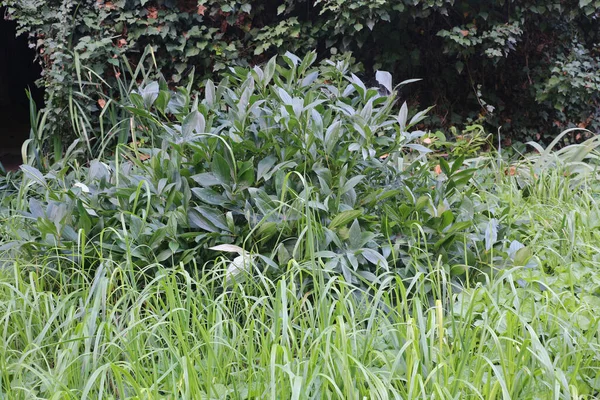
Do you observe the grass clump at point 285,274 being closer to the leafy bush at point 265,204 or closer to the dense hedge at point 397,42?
the leafy bush at point 265,204

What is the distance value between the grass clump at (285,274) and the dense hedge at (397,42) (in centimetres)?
181

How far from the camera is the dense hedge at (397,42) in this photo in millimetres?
4305

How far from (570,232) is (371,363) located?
1418mm

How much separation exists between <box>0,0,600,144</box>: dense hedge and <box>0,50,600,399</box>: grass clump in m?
1.81

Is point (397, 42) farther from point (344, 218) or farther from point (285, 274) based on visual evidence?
point (285, 274)

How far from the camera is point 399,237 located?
7.73 feet

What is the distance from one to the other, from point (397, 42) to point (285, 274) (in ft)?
11.2

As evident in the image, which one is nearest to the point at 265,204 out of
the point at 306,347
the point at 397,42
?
the point at 306,347

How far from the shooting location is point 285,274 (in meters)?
1.96

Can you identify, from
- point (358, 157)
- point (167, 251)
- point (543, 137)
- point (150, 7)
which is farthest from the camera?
point (543, 137)

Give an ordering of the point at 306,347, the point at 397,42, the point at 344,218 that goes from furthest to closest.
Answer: the point at 397,42, the point at 344,218, the point at 306,347

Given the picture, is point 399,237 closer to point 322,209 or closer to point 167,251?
point 322,209

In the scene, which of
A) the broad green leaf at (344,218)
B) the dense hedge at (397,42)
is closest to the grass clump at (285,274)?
the broad green leaf at (344,218)

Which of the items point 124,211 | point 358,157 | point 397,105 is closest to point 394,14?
point 397,105
